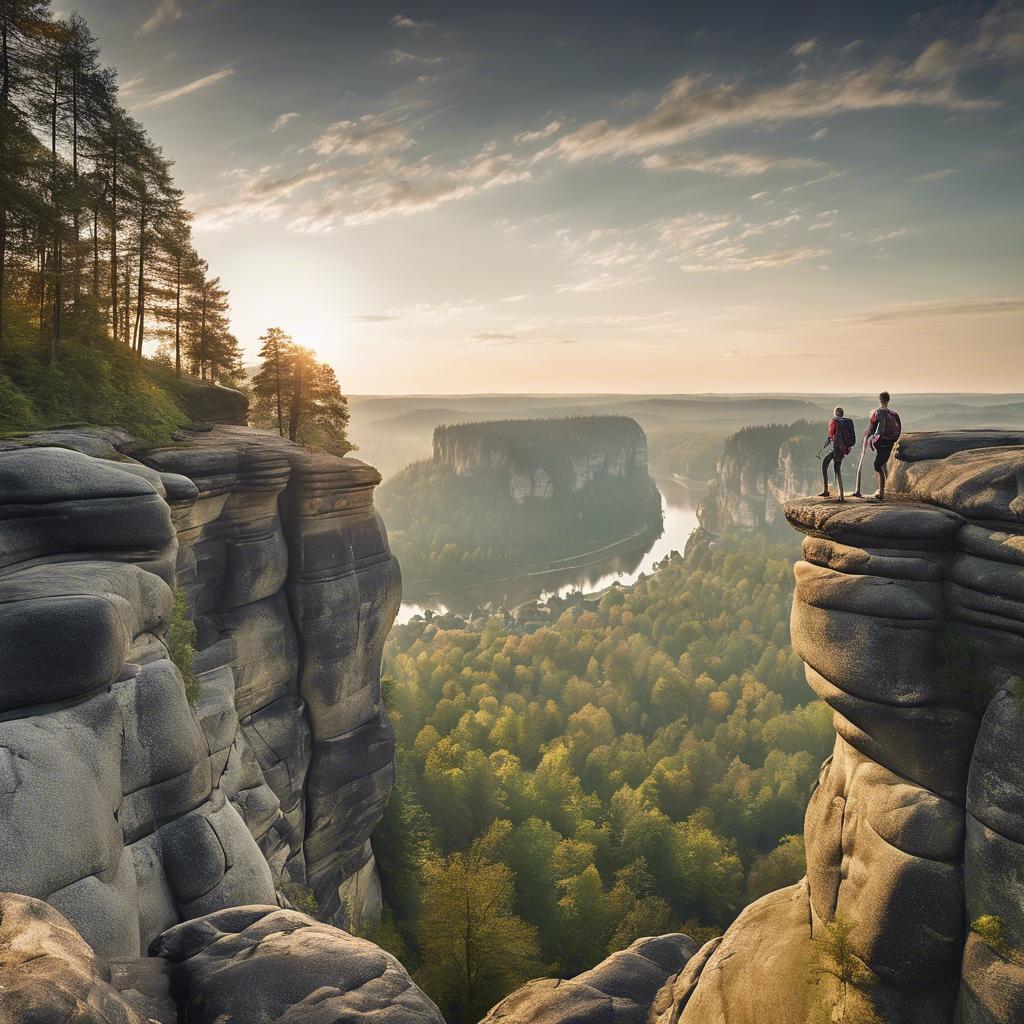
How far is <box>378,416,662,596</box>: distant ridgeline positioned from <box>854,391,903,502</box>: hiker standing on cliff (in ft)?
416

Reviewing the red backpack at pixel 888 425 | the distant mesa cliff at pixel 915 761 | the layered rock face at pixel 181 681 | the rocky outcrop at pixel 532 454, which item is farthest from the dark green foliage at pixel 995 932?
the rocky outcrop at pixel 532 454

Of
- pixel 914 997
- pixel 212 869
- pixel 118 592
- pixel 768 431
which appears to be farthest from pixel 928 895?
pixel 768 431

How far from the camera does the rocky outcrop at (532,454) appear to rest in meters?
176

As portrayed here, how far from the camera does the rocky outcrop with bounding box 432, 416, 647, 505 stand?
175625mm

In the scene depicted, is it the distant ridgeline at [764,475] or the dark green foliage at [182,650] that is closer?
the dark green foliage at [182,650]

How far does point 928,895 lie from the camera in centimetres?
980

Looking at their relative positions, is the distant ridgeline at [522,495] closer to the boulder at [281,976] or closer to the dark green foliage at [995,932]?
the boulder at [281,976]

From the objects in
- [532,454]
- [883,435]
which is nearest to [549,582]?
[532,454]

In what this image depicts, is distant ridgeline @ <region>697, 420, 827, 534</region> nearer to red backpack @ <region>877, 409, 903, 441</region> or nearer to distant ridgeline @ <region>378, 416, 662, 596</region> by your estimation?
distant ridgeline @ <region>378, 416, 662, 596</region>

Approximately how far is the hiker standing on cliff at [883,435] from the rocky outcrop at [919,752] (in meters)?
0.45

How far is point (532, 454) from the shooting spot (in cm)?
18025

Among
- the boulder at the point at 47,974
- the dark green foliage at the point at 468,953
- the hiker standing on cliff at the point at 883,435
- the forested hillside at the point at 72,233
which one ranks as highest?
the forested hillside at the point at 72,233

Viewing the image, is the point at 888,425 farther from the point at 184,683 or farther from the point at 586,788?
the point at 586,788

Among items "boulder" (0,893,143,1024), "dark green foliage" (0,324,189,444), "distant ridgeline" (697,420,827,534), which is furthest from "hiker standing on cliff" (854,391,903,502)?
"distant ridgeline" (697,420,827,534)
